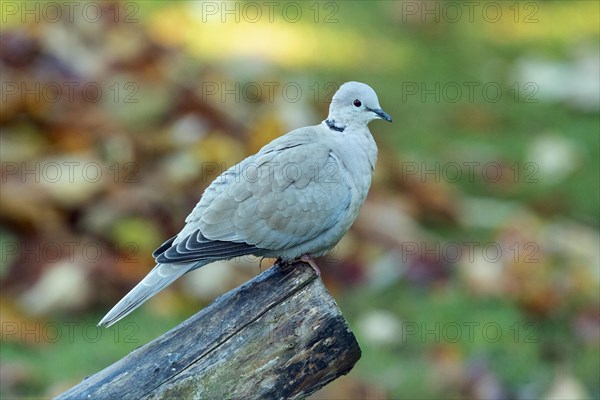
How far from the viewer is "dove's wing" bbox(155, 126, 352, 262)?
4.14m

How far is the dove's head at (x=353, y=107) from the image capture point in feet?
15.1

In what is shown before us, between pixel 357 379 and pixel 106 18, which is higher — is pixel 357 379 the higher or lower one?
the lower one

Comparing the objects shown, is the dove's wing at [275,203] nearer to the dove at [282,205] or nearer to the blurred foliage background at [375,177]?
the dove at [282,205]

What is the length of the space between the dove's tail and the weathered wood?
31 cm

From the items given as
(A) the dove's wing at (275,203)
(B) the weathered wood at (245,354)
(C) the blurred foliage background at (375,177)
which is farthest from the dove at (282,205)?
(C) the blurred foliage background at (375,177)

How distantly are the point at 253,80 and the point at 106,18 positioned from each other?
1.50m

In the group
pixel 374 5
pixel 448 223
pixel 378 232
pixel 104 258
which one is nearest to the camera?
pixel 104 258

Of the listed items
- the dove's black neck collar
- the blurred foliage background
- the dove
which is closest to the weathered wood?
the dove

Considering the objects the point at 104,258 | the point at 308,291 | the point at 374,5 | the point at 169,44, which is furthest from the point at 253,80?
the point at 308,291

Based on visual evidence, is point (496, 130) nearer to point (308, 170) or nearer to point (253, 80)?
point (253, 80)

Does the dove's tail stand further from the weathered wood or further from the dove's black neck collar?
the dove's black neck collar

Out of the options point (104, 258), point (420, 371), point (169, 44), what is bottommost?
point (420, 371)

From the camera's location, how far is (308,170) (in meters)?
4.25

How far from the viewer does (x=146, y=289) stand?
12.6 ft
